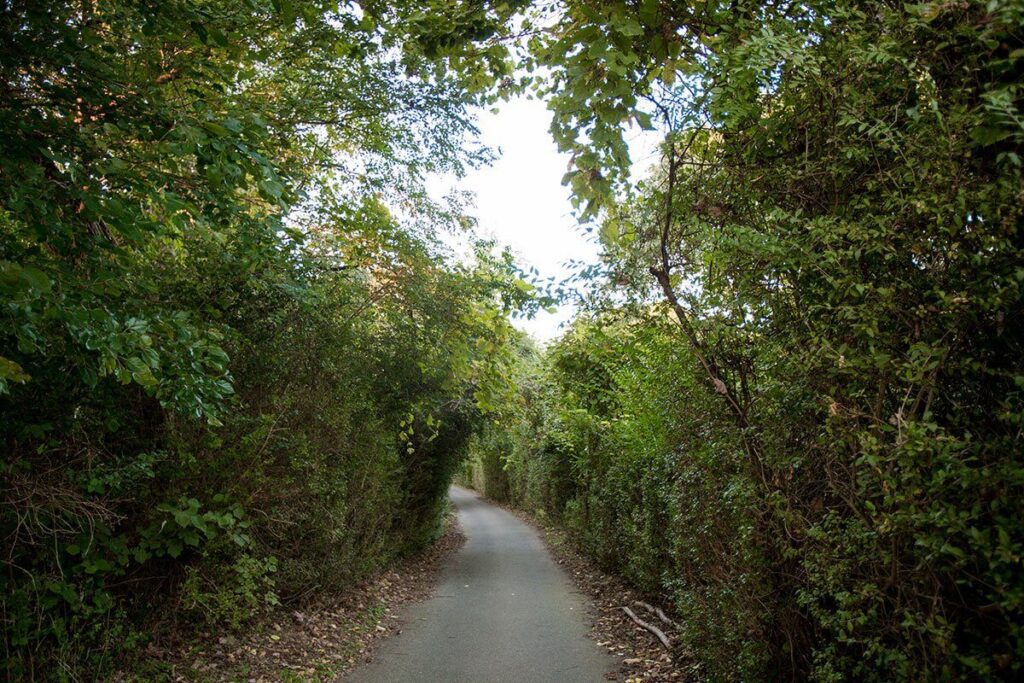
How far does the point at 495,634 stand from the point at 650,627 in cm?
214

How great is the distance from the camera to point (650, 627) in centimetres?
848

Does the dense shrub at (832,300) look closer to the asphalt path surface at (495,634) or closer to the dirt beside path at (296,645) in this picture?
the asphalt path surface at (495,634)

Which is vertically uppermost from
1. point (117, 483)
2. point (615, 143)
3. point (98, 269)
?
point (615, 143)

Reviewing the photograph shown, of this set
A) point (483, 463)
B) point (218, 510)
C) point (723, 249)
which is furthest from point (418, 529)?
point (483, 463)

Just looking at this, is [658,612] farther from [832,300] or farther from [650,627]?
[832,300]

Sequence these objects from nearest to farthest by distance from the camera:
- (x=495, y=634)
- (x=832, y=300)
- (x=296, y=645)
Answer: (x=832, y=300)
(x=296, y=645)
(x=495, y=634)

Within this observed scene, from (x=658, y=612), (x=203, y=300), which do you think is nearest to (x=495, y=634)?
(x=658, y=612)

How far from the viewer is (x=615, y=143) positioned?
4.34 m

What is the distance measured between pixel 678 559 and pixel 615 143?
4.76m

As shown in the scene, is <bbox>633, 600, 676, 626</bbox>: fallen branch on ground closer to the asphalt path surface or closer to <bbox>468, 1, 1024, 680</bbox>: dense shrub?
the asphalt path surface

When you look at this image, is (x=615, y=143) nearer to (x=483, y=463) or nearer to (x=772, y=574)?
(x=772, y=574)

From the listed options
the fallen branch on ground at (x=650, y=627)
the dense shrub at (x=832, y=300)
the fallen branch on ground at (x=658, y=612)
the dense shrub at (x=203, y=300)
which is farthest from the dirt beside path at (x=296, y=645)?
the dense shrub at (x=832, y=300)

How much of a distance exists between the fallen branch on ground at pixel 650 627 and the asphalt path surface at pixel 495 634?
26.1 inches

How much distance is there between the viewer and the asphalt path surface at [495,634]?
7.30m
